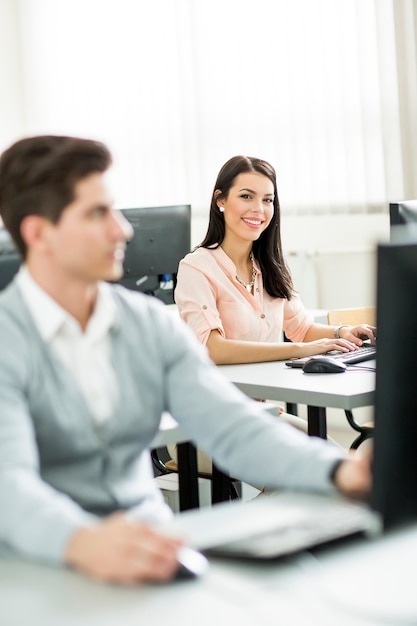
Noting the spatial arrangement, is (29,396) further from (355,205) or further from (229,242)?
(355,205)

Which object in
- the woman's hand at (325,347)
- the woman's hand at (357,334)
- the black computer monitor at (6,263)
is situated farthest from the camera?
the woman's hand at (357,334)

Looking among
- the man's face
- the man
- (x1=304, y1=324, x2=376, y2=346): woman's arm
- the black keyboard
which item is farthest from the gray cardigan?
(x1=304, y1=324, x2=376, y2=346): woman's arm

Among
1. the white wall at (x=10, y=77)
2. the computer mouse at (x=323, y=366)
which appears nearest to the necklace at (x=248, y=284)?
the computer mouse at (x=323, y=366)

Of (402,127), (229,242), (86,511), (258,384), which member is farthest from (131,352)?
(402,127)

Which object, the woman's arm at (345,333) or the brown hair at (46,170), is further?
the woman's arm at (345,333)

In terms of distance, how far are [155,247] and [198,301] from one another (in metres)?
0.51

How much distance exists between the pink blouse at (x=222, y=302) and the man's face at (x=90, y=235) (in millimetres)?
1533

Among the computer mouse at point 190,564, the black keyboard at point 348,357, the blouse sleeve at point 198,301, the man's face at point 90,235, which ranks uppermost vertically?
the man's face at point 90,235

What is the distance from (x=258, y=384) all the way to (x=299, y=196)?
2441 mm

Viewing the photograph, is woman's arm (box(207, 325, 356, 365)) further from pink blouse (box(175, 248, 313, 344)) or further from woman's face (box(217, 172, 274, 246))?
woman's face (box(217, 172, 274, 246))

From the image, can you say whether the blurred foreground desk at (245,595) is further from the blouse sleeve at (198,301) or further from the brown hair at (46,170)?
the blouse sleeve at (198,301)

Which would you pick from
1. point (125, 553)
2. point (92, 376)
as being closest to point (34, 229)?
point (92, 376)

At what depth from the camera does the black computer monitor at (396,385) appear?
1.15 m

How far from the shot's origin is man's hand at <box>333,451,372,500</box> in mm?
1329
